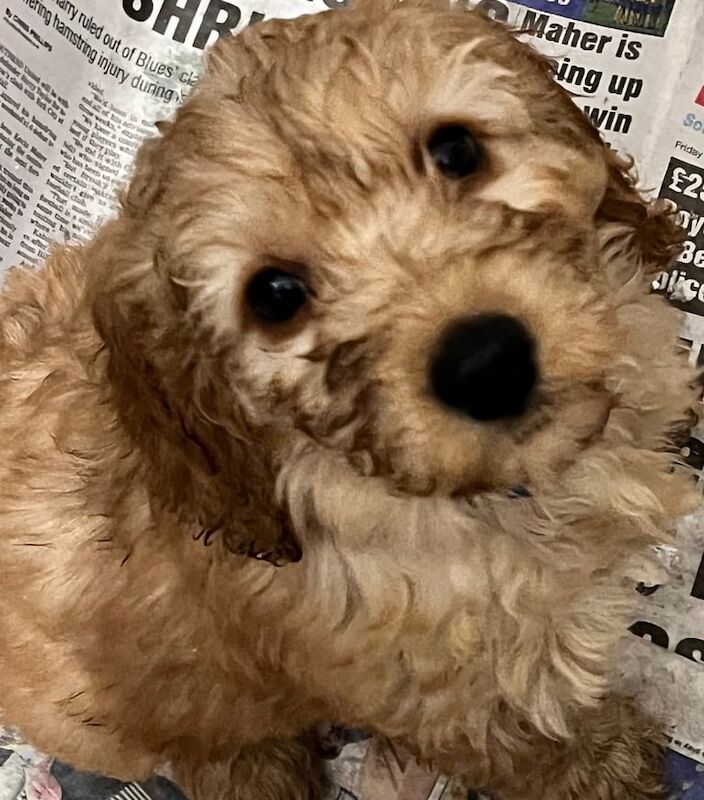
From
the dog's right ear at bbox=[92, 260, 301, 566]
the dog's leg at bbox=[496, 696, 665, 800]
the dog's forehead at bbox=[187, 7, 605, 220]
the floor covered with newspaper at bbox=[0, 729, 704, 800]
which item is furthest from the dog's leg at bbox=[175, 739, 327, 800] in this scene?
the dog's forehead at bbox=[187, 7, 605, 220]

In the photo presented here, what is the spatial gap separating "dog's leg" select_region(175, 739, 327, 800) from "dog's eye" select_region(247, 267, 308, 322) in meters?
0.86

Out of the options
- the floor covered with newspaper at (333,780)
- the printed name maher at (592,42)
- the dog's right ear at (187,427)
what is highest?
the printed name maher at (592,42)

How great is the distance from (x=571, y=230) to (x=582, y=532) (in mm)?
382

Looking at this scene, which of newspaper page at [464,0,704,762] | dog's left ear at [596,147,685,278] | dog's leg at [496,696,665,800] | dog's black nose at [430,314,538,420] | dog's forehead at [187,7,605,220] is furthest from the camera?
newspaper page at [464,0,704,762]

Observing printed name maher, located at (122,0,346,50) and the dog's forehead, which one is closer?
the dog's forehead

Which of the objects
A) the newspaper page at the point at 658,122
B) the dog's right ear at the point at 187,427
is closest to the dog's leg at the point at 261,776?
the newspaper page at the point at 658,122

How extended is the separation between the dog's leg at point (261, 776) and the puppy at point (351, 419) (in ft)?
0.56

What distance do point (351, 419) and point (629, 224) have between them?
0.44m

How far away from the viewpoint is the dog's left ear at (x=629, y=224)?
3.97ft

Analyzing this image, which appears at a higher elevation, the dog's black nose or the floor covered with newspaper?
the dog's black nose

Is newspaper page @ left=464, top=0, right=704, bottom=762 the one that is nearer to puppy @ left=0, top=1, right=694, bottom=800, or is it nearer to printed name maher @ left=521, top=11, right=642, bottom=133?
printed name maher @ left=521, top=11, right=642, bottom=133

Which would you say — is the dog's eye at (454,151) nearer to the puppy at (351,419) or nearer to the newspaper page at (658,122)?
the puppy at (351,419)

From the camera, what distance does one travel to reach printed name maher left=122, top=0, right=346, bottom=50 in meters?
2.02

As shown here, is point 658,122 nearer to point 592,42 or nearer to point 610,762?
point 592,42
